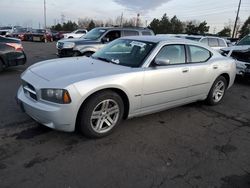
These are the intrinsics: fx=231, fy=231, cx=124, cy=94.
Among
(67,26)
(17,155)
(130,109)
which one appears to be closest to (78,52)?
(130,109)

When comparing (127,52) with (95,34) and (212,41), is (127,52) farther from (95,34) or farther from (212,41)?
(212,41)

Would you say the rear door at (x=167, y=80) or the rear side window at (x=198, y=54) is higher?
the rear side window at (x=198, y=54)

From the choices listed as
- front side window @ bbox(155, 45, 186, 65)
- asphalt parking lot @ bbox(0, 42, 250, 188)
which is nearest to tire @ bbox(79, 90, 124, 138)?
asphalt parking lot @ bbox(0, 42, 250, 188)

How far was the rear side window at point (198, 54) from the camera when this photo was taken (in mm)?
4676

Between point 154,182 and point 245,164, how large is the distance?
138 centimetres

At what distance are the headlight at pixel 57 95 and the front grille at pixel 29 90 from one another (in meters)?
0.23

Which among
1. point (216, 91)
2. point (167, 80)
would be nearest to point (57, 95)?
point (167, 80)

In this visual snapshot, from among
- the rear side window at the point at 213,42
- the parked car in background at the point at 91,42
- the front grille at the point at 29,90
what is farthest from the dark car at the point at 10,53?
the rear side window at the point at 213,42

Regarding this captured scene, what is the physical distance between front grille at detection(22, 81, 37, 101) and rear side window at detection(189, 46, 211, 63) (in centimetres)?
301

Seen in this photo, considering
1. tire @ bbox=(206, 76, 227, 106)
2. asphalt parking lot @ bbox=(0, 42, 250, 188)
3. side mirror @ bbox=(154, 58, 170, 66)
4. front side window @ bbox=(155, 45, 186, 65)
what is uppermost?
front side window @ bbox=(155, 45, 186, 65)

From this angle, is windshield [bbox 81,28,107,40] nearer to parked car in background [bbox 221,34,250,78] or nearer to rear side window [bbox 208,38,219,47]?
parked car in background [bbox 221,34,250,78]

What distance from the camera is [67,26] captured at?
6431cm

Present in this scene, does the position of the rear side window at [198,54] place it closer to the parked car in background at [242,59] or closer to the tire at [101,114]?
the tire at [101,114]

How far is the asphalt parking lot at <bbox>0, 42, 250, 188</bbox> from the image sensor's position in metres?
2.67
